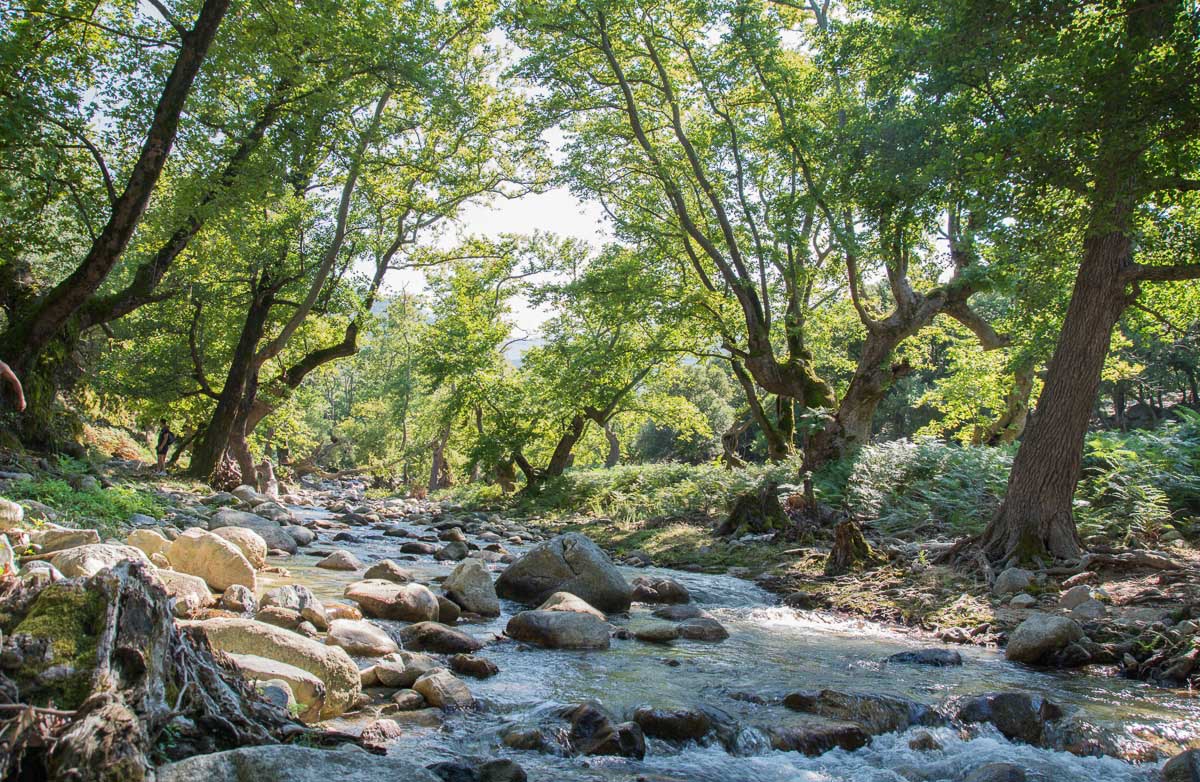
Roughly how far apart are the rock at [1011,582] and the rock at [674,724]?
509 cm

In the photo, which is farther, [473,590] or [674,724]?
[473,590]

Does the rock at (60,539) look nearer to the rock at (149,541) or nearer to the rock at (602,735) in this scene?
the rock at (149,541)

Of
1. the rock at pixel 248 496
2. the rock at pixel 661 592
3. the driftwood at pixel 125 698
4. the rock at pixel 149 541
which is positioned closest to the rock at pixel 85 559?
the driftwood at pixel 125 698

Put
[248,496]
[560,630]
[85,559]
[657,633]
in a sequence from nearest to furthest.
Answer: [85,559], [560,630], [657,633], [248,496]

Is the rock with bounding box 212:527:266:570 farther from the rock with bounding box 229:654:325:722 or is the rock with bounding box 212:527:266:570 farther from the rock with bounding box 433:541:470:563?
the rock with bounding box 229:654:325:722

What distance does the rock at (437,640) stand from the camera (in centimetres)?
612

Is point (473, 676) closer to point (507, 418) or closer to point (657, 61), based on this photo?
point (657, 61)

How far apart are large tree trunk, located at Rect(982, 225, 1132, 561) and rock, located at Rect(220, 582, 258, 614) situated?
26.9ft

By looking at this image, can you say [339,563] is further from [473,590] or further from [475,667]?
[475,667]

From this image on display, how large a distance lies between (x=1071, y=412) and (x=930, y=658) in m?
4.18

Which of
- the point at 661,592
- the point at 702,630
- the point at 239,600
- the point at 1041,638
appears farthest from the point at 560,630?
the point at 1041,638

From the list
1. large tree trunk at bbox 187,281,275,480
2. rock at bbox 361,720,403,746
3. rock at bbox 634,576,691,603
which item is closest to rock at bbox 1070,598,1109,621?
rock at bbox 634,576,691,603

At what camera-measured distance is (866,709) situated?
500 cm

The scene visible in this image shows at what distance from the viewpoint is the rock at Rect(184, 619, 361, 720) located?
14.3ft
